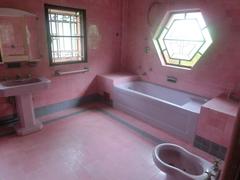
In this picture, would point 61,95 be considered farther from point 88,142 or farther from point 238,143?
point 238,143

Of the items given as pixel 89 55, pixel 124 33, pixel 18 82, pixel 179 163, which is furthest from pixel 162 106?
pixel 18 82

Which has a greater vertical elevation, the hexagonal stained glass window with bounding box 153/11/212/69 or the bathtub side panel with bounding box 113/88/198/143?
the hexagonal stained glass window with bounding box 153/11/212/69

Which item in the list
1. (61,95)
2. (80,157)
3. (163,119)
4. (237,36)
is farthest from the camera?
(61,95)

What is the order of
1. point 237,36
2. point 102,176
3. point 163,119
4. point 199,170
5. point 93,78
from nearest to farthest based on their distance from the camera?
point 199,170, point 102,176, point 237,36, point 163,119, point 93,78

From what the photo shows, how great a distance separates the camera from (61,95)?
3.32 meters

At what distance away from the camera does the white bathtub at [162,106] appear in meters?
2.45

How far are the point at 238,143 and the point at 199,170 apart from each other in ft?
4.40

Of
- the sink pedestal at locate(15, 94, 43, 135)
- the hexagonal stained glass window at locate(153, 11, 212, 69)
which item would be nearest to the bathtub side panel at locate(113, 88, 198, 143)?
the hexagonal stained glass window at locate(153, 11, 212, 69)

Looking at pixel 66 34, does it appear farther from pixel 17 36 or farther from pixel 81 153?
pixel 81 153

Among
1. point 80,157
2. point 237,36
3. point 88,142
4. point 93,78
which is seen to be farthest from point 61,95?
point 237,36

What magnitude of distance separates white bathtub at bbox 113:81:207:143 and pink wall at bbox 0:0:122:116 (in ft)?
2.32

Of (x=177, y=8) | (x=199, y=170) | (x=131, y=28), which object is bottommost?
(x=199, y=170)

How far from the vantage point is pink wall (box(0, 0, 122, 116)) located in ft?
8.85

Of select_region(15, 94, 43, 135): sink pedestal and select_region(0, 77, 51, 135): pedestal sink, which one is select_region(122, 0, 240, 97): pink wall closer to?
select_region(0, 77, 51, 135): pedestal sink
